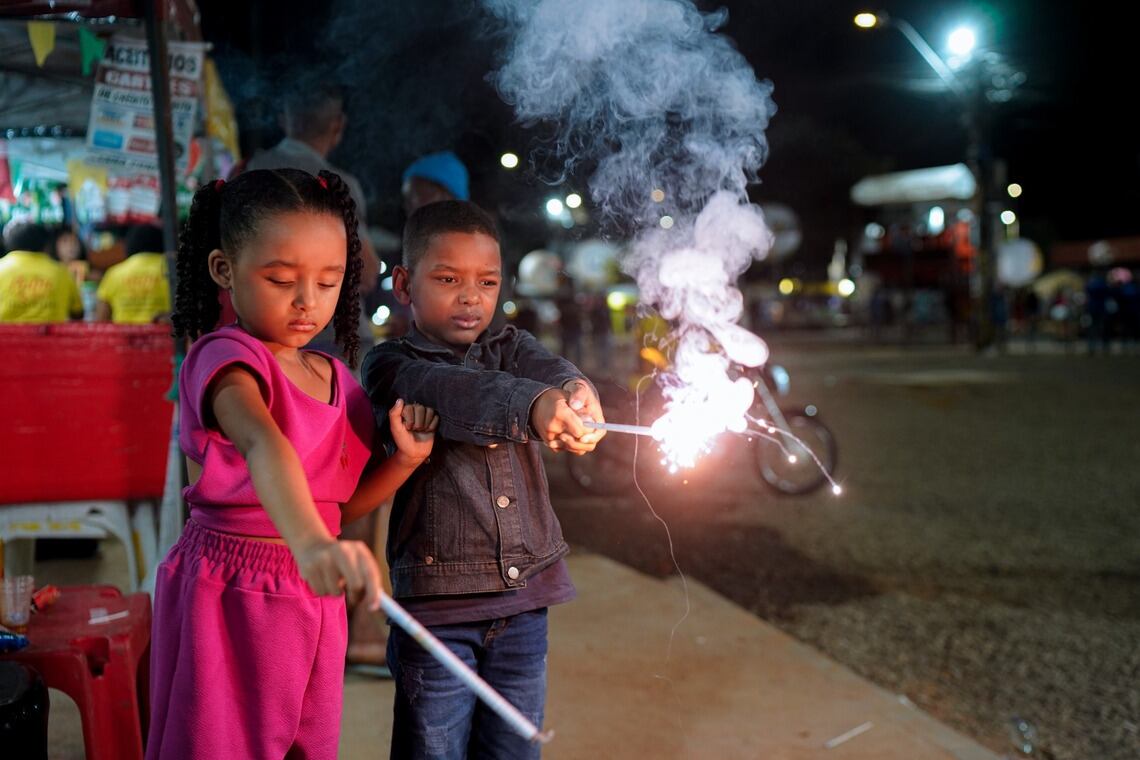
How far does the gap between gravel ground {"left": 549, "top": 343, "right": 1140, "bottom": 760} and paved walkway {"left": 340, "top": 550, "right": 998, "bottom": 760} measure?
31cm

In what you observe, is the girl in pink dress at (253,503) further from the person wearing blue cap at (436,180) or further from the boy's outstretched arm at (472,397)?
the person wearing blue cap at (436,180)

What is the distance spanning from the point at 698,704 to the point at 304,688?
1957mm

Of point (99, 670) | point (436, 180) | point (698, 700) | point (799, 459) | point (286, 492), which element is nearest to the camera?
point (286, 492)

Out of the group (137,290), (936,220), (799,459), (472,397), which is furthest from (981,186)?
(472,397)

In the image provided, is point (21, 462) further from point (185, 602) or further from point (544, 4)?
point (544, 4)

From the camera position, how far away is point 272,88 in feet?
16.7

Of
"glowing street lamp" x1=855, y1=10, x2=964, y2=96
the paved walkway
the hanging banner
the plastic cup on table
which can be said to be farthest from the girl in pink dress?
"glowing street lamp" x1=855, y1=10, x2=964, y2=96

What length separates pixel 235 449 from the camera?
66.1 inches

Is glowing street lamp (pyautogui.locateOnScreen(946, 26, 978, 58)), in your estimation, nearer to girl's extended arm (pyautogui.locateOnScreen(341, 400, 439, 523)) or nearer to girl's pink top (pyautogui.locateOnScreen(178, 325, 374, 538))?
girl's extended arm (pyautogui.locateOnScreen(341, 400, 439, 523))

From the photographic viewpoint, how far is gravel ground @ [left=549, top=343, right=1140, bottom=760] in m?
3.68

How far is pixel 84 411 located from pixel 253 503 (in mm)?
1900

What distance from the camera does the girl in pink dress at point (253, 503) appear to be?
5.49 feet

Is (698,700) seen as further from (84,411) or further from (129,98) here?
(129,98)

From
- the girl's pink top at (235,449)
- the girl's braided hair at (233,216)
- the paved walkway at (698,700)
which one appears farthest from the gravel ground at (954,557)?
the girl's braided hair at (233,216)
